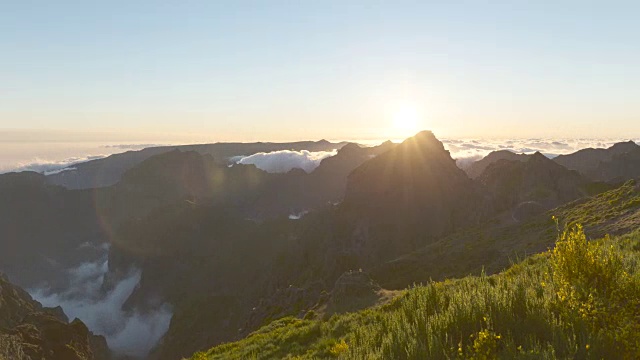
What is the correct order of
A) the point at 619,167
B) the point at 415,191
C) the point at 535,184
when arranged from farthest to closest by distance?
1. the point at 619,167
2. the point at 415,191
3. the point at 535,184

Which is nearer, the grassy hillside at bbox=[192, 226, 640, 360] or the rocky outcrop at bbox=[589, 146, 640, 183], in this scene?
the grassy hillside at bbox=[192, 226, 640, 360]

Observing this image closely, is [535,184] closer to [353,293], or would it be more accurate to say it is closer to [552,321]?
[353,293]

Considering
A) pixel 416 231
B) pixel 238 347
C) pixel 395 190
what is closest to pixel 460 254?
pixel 238 347

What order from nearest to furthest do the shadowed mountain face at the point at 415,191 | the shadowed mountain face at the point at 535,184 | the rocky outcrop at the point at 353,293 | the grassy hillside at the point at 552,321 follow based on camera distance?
the grassy hillside at the point at 552,321 → the rocky outcrop at the point at 353,293 → the shadowed mountain face at the point at 535,184 → the shadowed mountain face at the point at 415,191

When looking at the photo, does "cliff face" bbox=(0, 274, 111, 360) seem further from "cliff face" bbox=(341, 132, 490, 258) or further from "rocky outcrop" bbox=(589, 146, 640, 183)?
"rocky outcrop" bbox=(589, 146, 640, 183)

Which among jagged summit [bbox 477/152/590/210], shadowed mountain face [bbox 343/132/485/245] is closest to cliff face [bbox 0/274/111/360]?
shadowed mountain face [bbox 343/132/485/245]

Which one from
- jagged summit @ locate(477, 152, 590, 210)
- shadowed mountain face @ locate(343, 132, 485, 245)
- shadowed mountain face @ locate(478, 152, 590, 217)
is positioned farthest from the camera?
shadowed mountain face @ locate(343, 132, 485, 245)

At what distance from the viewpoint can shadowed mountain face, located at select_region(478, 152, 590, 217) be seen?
4564 inches

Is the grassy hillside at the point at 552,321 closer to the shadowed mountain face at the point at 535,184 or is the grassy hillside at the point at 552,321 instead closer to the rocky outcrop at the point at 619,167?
the shadowed mountain face at the point at 535,184

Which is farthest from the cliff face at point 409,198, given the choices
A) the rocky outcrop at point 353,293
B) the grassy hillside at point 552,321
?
the grassy hillside at point 552,321

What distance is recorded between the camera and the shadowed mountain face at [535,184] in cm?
11594

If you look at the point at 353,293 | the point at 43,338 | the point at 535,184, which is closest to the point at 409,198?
the point at 535,184

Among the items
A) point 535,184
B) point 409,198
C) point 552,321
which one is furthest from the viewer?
point 409,198

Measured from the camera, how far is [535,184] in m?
122
